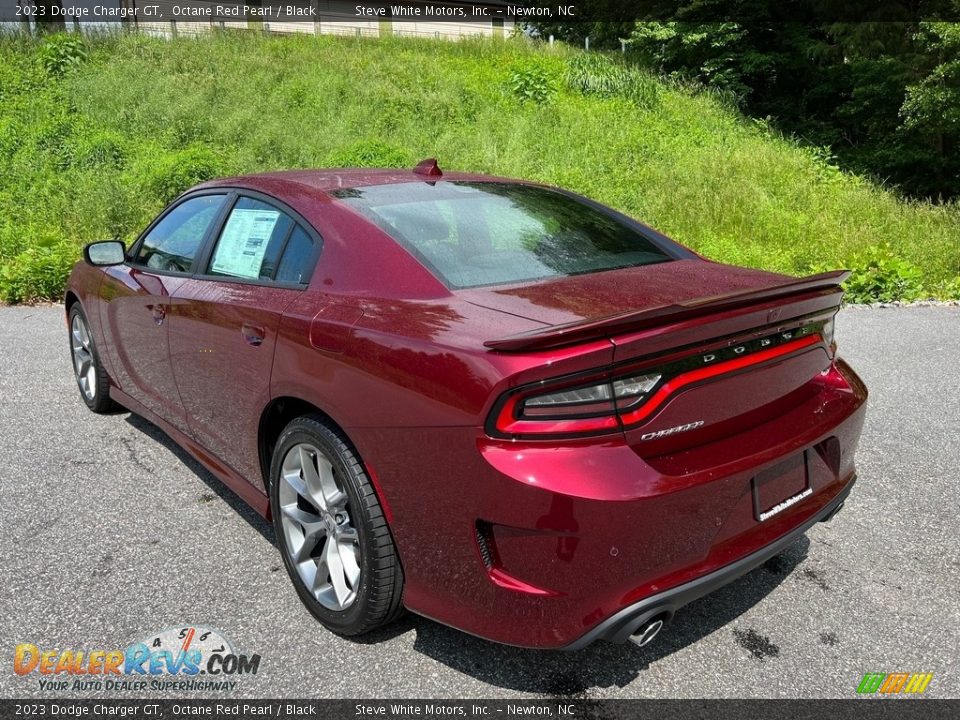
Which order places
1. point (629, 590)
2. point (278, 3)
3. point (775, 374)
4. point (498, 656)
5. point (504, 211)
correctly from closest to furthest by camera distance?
1. point (629, 590)
2. point (775, 374)
3. point (498, 656)
4. point (504, 211)
5. point (278, 3)

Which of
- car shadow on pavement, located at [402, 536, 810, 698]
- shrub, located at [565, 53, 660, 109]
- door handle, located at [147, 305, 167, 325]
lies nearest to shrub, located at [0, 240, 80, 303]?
door handle, located at [147, 305, 167, 325]

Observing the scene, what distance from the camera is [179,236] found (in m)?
3.56

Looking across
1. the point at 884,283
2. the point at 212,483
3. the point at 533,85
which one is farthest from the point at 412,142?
the point at 212,483

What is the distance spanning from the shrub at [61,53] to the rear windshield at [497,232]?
18.7 m

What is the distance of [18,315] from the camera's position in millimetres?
7840

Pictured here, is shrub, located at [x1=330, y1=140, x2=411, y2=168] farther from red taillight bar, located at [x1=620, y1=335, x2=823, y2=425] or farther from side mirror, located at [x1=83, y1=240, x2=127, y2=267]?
red taillight bar, located at [x1=620, y1=335, x2=823, y2=425]

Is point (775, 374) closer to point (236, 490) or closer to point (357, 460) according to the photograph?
point (357, 460)

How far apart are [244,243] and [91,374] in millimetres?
2316

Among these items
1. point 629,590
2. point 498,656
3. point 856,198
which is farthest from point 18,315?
point 856,198

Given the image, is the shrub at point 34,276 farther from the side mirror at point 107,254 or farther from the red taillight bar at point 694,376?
the red taillight bar at point 694,376

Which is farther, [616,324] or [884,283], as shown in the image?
[884,283]

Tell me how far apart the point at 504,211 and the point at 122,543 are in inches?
82.5

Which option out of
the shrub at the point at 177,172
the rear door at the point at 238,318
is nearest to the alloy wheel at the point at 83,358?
the rear door at the point at 238,318

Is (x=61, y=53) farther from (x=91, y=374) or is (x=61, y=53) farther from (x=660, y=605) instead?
(x=660, y=605)
